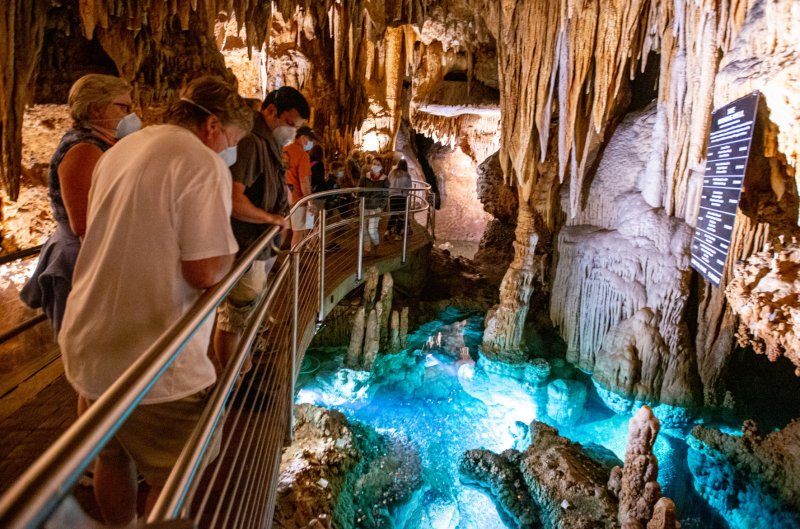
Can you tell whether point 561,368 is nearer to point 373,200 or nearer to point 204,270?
point 373,200

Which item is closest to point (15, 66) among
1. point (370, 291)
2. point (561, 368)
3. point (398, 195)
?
point (398, 195)

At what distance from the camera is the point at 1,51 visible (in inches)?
201

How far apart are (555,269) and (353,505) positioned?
17.0 ft

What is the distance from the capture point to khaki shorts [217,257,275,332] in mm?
2268

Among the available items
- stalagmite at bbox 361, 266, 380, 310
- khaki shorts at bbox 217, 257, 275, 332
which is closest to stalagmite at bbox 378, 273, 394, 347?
stalagmite at bbox 361, 266, 380, 310

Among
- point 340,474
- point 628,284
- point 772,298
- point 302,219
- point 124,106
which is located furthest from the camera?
point 628,284

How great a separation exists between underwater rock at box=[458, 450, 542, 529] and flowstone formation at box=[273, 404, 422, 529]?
0.63m

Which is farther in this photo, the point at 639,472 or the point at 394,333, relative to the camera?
the point at 394,333

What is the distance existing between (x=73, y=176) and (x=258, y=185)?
26.4 inches

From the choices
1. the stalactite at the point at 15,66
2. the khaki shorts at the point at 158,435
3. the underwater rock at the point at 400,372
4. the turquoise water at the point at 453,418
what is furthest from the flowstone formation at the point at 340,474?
the stalactite at the point at 15,66

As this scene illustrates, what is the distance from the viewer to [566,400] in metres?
7.20

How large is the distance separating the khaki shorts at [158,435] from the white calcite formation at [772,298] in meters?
3.43

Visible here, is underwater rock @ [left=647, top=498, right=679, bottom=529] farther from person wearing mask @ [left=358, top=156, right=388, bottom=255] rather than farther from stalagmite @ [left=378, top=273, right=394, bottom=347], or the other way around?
stalagmite @ [left=378, top=273, right=394, bottom=347]

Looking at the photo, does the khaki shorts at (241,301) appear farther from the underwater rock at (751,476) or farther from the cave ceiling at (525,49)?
the underwater rock at (751,476)
